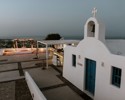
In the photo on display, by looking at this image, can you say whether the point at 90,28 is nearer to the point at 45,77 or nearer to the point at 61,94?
the point at 61,94

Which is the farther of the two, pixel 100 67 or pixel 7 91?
pixel 7 91

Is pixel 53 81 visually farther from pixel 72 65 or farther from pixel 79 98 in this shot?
pixel 79 98

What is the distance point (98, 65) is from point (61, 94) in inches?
124

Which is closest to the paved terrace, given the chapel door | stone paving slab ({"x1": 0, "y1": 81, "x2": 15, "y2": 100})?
stone paving slab ({"x1": 0, "y1": 81, "x2": 15, "y2": 100})

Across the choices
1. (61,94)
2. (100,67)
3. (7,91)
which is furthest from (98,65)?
(7,91)

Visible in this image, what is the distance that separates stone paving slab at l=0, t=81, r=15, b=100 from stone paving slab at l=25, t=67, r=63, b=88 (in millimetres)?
1911

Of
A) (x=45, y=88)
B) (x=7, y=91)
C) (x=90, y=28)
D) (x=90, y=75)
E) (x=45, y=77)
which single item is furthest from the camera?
(x=45, y=77)

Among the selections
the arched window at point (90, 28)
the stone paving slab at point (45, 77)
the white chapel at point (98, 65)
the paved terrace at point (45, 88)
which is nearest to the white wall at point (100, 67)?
the white chapel at point (98, 65)

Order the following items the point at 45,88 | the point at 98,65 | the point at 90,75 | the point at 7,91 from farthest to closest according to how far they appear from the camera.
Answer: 1. the point at 45,88
2. the point at 7,91
3. the point at 90,75
4. the point at 98,65

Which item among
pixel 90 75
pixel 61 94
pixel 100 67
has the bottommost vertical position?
pixel 61 94

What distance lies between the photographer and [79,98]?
8.41m

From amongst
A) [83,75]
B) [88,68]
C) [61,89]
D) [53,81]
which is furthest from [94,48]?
[53,81]

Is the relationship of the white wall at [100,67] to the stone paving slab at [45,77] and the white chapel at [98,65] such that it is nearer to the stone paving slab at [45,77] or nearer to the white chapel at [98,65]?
the white chapel at [98,65]

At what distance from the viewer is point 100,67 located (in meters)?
7.56
